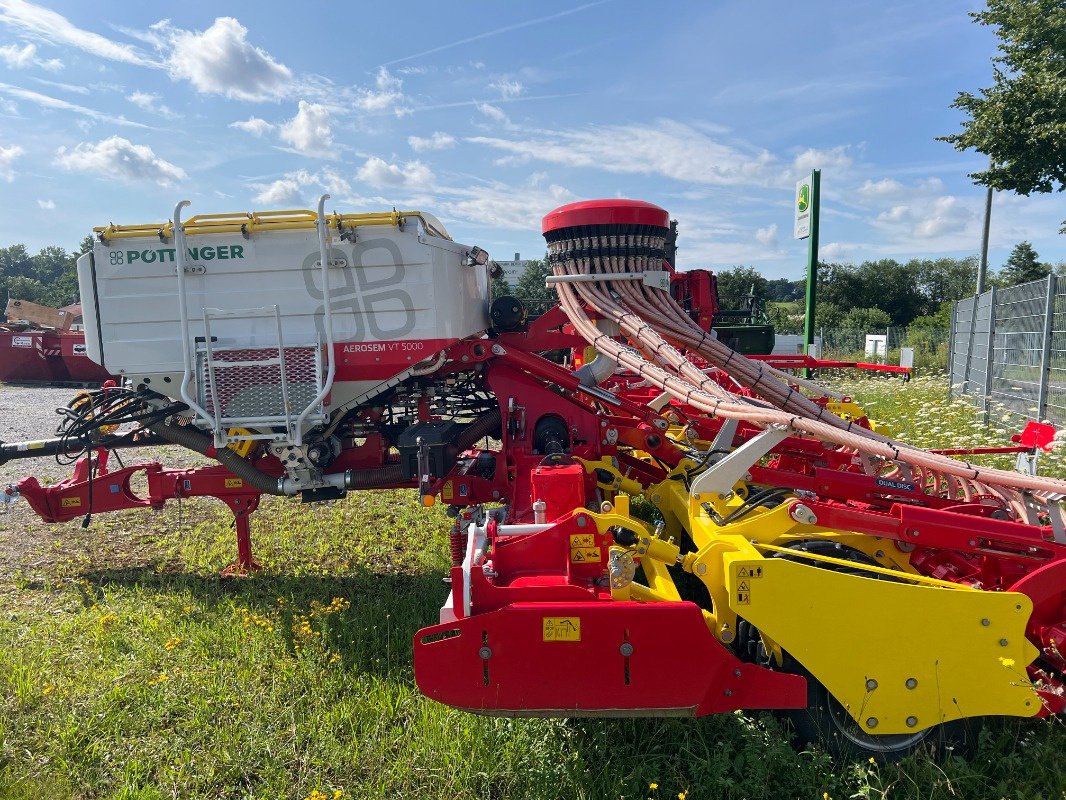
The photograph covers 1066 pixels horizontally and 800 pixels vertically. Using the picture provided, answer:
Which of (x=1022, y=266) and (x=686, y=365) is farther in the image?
(x=1022, y=266)

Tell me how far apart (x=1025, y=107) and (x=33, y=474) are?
2130cm

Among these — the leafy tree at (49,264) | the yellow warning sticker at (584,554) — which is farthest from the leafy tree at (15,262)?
the yellow warning sticker at (584,554)

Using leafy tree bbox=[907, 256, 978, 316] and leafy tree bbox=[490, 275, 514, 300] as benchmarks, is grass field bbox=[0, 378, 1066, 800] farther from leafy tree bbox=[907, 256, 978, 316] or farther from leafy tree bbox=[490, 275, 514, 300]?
leafy tree bbox=[907, 256, 978, 316]

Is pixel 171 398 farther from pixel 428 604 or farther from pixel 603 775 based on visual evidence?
pixel 603 775

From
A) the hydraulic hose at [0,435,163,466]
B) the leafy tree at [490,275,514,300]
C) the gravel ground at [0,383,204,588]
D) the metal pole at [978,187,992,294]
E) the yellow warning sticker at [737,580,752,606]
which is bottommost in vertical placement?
the gravel ground at [0,383,204,588]

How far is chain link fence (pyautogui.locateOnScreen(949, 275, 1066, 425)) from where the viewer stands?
823 cm

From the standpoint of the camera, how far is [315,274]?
4.34m

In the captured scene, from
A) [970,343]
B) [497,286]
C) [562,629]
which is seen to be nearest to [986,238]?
[970,343]

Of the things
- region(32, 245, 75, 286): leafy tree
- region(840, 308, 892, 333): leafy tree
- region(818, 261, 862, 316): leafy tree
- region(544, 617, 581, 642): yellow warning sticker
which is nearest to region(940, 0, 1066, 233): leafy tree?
region(544, 617, 581, 642): yellow warning sticker

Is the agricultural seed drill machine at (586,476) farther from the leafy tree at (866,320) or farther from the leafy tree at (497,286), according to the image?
the leafy tree at (866,320)

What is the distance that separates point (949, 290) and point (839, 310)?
18170mm

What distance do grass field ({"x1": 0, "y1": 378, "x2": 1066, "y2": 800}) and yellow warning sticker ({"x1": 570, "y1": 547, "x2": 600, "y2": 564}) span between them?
22.0 inches

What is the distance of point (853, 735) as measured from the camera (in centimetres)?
293

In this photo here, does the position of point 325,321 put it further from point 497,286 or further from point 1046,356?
point 1046,356
